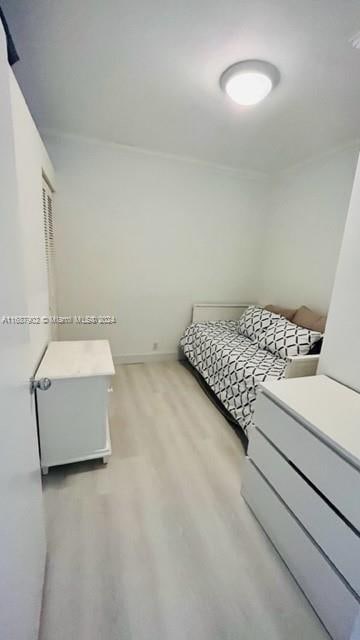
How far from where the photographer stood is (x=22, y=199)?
49.4 inches

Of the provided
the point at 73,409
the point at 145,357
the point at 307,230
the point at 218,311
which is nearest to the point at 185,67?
the point at 307,230

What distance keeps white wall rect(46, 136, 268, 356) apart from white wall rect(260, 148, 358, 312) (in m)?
0.27

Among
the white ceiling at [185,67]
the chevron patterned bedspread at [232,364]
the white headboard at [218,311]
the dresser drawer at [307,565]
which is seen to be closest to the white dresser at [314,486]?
the dresser drawer at [307,565]

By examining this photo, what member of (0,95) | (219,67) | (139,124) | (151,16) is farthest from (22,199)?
(139,124)

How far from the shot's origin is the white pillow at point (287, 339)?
2.27 meters

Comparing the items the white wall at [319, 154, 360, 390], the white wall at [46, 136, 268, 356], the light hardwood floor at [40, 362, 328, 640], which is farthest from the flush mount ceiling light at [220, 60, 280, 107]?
the light hardwood floor at [40, 362, 328, 640]

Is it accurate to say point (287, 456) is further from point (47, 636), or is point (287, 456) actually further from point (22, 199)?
point (22, 199)

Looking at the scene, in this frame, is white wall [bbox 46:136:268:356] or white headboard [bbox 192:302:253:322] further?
white headboard [bbox 192:302:253:322]

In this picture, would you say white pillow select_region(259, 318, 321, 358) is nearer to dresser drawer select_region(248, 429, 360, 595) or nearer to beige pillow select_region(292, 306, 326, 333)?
beige pillow select_region(292, 306, 326, 333)

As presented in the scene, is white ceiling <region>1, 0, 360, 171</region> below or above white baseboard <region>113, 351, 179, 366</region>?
above

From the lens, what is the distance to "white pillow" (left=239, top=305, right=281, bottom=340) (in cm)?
277

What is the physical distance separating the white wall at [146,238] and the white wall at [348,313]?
6.57ft

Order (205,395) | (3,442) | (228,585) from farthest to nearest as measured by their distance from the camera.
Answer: (205,395) < (228,585) < (3,442)

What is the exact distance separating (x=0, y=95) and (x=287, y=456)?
163cm
